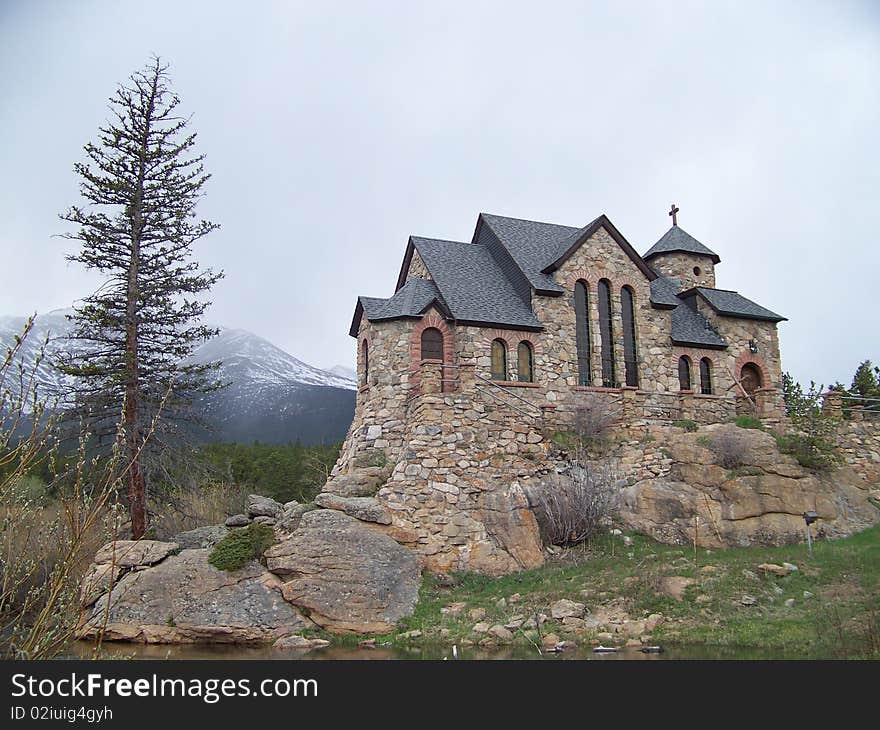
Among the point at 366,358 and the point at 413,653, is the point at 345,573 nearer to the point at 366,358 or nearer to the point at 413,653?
the point at 413,653

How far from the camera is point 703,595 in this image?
678 inches

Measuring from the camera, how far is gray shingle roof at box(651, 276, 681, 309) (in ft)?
97.1

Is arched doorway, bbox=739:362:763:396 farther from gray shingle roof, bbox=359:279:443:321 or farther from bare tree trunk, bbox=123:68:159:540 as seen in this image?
bare tree trunk, bbox=123:68:159:540

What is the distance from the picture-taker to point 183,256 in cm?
2550

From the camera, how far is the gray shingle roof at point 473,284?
2647cm

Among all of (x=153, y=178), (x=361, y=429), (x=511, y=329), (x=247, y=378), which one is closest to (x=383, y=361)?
(x=361, y=429)

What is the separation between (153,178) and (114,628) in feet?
50.2

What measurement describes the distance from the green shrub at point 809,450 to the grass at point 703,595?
9.30 feet

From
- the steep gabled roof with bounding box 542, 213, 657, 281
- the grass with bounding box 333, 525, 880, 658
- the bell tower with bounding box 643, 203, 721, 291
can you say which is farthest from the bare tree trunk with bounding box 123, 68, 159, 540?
the bell tower with bounding box 643, 203, 721, 291

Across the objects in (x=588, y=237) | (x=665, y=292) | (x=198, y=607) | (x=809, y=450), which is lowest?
(x=198, y=607)

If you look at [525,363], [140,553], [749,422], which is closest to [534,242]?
[525,363]

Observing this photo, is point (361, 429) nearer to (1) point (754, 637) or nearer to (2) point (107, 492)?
(1) point (754, 637)

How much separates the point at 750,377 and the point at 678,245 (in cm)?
757

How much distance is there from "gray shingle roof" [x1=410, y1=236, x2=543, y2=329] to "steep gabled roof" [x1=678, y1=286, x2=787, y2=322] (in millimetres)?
9423
